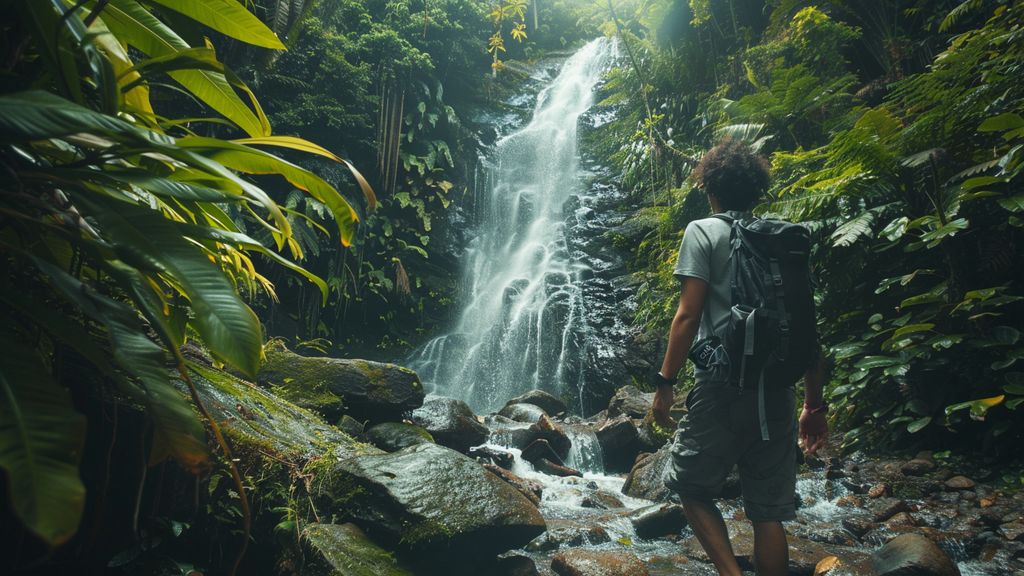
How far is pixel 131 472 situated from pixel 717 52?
1135cm

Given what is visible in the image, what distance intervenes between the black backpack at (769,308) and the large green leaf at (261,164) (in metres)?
1.60

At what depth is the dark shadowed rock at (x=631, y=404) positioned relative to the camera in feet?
24.9

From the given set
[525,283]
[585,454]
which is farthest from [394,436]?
[525,283]

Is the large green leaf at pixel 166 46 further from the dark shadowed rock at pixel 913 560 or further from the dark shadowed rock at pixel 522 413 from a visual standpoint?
the dark shadowed rock at pixel 522 413

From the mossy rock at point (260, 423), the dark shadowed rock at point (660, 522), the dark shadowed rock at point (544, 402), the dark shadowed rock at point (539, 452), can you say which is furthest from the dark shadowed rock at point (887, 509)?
the dark shadowed rock at point (544, 402)

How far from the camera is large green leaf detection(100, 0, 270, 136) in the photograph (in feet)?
6.45

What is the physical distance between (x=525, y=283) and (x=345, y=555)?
10.6 m

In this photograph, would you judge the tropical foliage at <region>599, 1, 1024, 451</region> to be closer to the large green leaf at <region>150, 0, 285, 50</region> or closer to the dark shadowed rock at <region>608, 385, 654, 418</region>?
the dark shadowed rock at <region>608, 385, 654, 418</region>

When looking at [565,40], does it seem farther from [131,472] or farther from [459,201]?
[131,472]

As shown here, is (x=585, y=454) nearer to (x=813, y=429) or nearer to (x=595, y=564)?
(x=595, y=564)

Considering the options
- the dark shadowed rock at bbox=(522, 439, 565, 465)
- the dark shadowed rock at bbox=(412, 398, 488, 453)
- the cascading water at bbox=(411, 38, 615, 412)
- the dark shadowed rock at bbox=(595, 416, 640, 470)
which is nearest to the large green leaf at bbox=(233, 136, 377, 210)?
the dark shadowed rock at bbox=(412, 398, 488, 453)

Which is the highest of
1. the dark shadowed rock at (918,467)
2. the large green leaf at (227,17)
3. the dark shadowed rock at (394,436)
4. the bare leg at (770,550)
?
the large green leaf at (227,17)

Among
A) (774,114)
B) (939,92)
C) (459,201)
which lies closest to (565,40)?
(459,201)

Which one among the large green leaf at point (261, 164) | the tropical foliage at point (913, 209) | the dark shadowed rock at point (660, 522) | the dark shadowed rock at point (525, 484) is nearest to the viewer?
the large green leaf at point (261, 164)
